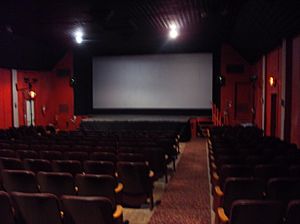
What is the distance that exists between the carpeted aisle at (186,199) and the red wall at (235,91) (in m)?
7.68

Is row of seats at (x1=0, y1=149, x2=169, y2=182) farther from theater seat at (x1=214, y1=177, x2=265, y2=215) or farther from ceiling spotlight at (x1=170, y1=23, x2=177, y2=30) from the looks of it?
ceiling spotlight at (x1=170, y1=23, x2=177, y2=30)

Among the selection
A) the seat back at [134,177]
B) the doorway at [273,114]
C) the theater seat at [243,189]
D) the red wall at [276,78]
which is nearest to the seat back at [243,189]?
the theater seat at [243,189]

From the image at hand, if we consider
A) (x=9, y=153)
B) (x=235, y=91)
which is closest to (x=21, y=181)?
(x=9, y=153)

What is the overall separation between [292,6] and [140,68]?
1172cm

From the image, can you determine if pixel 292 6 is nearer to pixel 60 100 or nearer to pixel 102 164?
pixel 102 164

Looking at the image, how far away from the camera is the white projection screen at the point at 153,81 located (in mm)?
16656

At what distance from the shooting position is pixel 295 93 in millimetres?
8148

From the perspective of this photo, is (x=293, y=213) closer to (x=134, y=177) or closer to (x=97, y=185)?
(x=97, y=185)

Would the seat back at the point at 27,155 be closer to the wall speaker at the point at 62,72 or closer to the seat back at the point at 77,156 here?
the seat back at the point at 77,156

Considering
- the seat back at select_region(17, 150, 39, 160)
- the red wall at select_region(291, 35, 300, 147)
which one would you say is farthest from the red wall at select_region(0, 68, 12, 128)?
the red wall at select_region(291, 35, 300, 147)

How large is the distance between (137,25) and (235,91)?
23.0 feet

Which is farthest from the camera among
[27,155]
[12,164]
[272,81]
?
[272,81]

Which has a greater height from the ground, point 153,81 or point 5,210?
point 153,81

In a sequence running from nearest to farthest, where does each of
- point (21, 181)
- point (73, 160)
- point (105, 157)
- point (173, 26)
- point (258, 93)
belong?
1. point (21, 181)
2. point (73, 160)
3. point (105, 157)
4. point (173, 26)
5. point (258, 93)
